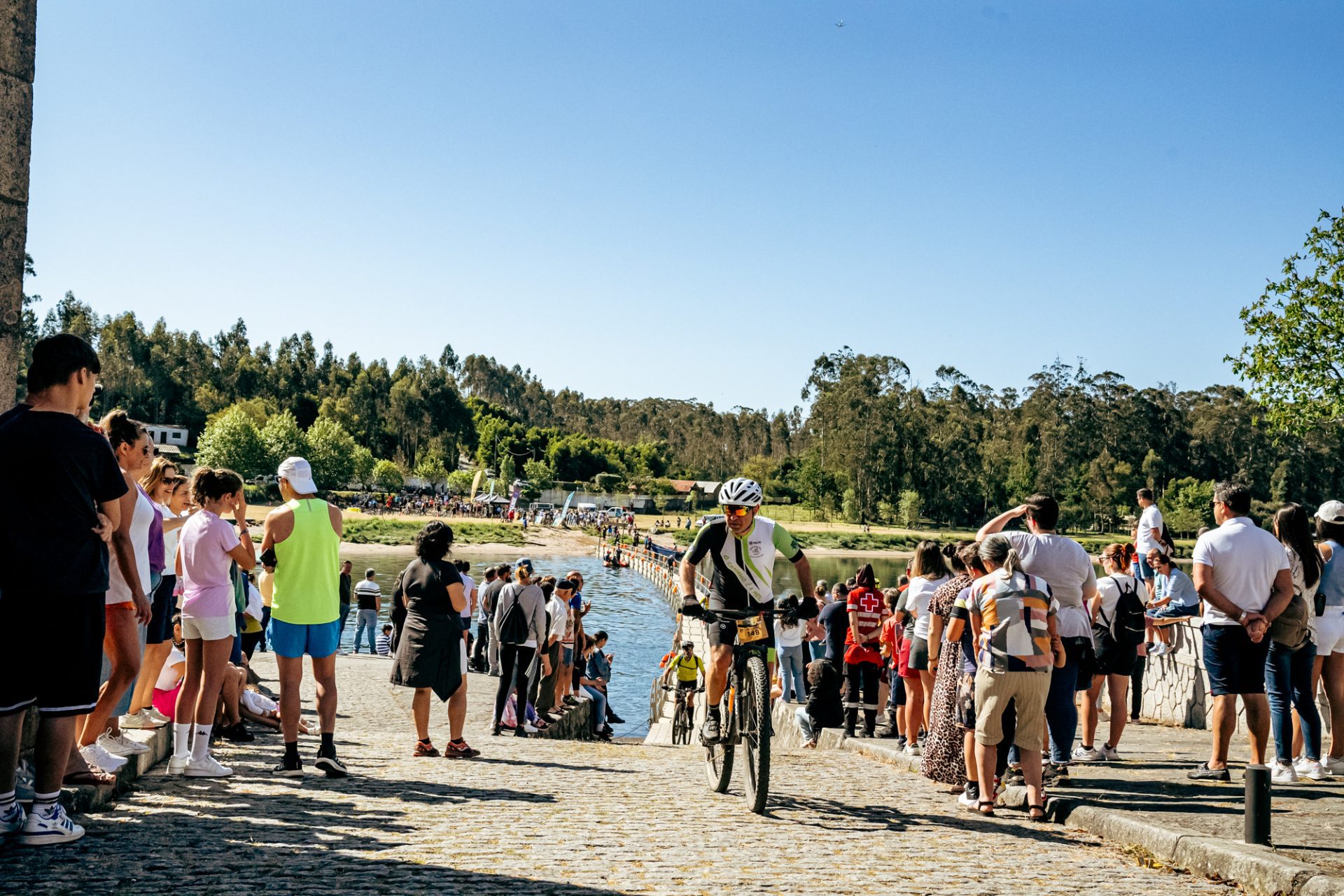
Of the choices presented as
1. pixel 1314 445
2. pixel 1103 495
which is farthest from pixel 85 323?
pixel 1314 445

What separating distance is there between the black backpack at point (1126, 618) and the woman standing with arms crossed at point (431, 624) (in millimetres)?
4767

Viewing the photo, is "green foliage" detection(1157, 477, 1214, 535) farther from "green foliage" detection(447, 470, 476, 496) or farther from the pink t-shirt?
the pink t-shirt

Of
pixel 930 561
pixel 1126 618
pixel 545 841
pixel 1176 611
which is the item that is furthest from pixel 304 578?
pixel 1176 611

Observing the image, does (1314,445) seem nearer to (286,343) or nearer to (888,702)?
(888,702)

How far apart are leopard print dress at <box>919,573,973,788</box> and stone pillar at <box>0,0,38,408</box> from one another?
5539 mm

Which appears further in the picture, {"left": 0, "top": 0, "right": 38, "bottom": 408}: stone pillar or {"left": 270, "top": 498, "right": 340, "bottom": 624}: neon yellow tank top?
{"left": 270, "top": 498, "right": 340, "bottom": 624}: neon yellow tank top

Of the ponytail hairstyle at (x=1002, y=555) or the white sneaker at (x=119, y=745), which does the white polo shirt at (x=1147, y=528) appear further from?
the white sneaker at (x=119, y=745)

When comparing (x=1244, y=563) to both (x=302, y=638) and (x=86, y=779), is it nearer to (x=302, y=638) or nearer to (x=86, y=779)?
(x=302, y=638)

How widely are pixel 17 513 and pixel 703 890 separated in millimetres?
3044

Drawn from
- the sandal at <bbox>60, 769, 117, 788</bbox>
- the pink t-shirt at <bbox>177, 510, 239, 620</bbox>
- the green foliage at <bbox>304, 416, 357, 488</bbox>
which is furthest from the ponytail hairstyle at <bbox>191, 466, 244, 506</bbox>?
the green foliage at <bbox>304, 416, 357, 488</bbox>

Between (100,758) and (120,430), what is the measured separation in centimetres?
176

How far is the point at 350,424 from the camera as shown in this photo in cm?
12456

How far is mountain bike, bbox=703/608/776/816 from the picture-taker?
5.91 meters

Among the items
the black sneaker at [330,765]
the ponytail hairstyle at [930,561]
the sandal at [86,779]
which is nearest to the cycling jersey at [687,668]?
the ponytail hairstyle at [930,561]
